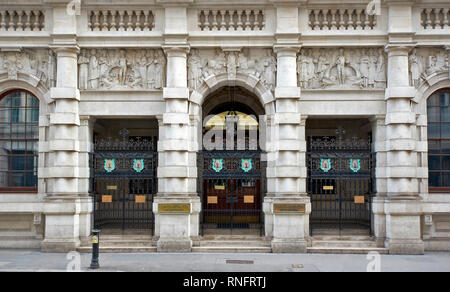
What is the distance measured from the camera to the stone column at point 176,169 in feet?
51.7

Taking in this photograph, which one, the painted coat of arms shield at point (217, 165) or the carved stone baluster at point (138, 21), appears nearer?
the carved stone baluster at point (138, 21)

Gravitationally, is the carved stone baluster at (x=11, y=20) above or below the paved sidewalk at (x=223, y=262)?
above

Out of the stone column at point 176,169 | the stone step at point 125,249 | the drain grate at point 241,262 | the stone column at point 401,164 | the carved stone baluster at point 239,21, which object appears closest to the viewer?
the drain grate at point 241,262

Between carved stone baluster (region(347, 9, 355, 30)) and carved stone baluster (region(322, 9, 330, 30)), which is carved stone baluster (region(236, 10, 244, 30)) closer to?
carved stone baluster (region(322, 9, 330, 30))

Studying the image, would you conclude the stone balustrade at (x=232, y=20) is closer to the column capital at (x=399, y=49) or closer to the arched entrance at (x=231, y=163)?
the arched entrance at (x=231, y=163)

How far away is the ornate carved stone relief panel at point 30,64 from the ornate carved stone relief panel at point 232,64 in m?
5.15

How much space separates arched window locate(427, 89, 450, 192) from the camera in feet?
54.1

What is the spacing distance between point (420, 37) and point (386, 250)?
24.9 ft

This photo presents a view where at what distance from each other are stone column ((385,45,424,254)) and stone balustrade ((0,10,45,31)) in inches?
499

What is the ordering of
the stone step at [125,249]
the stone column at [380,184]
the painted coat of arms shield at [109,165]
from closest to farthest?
the stone step at [125,249] < the stone column at [380,184] < the painted coat of arms shield at [109,165]

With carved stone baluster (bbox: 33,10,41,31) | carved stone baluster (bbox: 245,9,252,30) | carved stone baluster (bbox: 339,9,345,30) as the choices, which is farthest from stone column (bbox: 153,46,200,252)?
carved stone baluster (bbox: 339,9,345,30)

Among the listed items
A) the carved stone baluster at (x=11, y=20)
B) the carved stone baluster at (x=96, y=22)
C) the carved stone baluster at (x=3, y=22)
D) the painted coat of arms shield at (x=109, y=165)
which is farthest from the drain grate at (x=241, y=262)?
the carved stone baluster at (x=3, y=22)

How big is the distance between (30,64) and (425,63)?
14.4 m

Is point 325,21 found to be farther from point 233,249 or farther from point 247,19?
point 233,249
